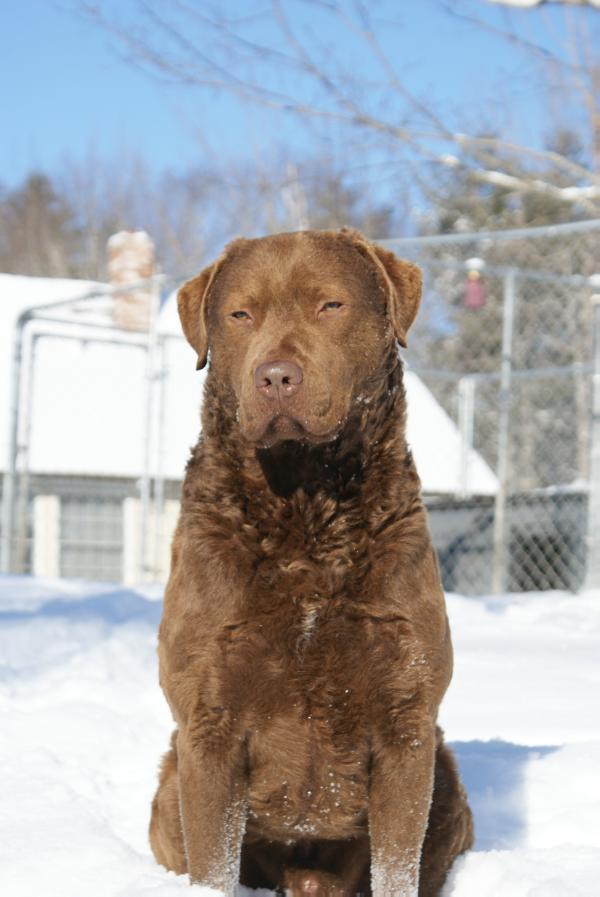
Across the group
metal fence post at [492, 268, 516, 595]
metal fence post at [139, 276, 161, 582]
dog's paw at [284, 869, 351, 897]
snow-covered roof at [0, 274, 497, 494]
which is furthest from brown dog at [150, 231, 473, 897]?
snow-covered roof at [0, 274, 497, 494]

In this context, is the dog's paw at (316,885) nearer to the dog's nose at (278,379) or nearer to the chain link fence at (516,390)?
the dog's nose at (278,379)

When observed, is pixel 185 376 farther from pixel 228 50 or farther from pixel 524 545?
pixel 228 50

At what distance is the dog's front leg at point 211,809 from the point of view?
222cm

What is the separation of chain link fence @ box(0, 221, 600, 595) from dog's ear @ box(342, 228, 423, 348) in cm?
500

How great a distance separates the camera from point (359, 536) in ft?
7.75

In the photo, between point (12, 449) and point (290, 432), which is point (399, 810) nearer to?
point (290, 432)

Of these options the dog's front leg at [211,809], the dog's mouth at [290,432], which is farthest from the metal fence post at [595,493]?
the dog's front leg at [211,809]

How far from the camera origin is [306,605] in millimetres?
2250

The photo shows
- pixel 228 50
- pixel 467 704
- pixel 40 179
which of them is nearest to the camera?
pixel 467 704

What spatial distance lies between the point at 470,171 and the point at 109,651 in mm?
5577

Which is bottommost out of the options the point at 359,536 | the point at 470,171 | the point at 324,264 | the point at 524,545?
the point at 524,545

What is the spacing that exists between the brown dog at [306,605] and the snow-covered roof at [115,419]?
1116 cm

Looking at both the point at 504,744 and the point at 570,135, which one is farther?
the point at 570,135

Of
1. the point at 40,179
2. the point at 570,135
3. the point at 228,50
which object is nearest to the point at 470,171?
the point at 228,50
